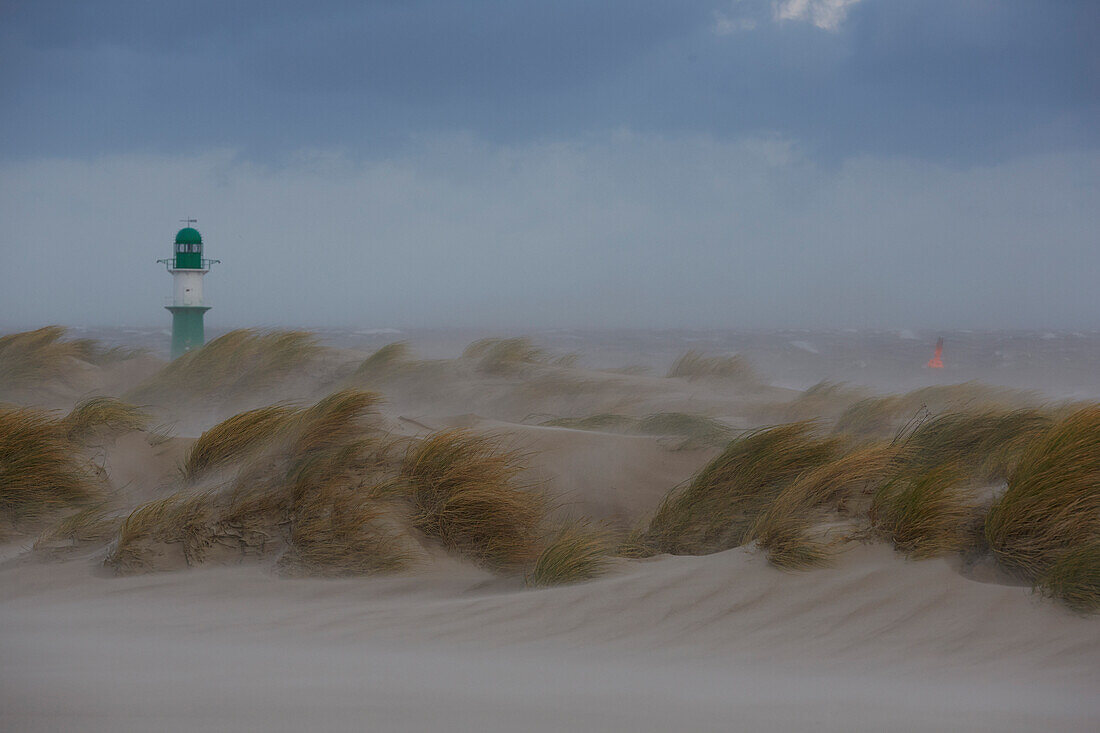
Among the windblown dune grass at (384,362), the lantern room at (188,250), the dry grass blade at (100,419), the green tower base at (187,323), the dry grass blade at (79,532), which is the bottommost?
the dry grass blade at (79,532)

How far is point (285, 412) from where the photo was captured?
19.6 feet

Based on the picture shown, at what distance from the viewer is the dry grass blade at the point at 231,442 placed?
18.5 feet

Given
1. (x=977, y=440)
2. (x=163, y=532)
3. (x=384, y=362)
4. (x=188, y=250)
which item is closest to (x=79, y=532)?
(x=163, y=532)

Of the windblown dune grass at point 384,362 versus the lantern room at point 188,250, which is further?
the lantern room at point 188,250

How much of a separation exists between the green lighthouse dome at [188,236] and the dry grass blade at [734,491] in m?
14.5

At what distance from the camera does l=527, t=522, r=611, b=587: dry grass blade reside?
441cm

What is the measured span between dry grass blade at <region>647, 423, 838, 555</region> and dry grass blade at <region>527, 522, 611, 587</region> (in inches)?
21.6

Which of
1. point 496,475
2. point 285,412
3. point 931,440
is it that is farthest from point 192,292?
point 931,440

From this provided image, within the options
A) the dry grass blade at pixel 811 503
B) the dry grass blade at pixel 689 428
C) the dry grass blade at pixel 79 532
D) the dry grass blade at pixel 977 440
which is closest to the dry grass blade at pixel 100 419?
the dry grass blade at pixel 79 532

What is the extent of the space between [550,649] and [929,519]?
1.75m

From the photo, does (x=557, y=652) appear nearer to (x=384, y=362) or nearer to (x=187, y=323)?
(x=384, y=362)

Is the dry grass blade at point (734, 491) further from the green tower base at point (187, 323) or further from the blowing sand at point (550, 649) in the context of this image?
the green tower base at point (187, 323)

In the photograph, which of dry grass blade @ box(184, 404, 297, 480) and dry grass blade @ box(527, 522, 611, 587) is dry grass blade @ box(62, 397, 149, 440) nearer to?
dry grass blade @ box(184, 404, 297, 480)

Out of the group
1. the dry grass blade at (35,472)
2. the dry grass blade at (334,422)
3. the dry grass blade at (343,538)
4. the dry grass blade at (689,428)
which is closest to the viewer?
the dry grass blade at (343,538)
